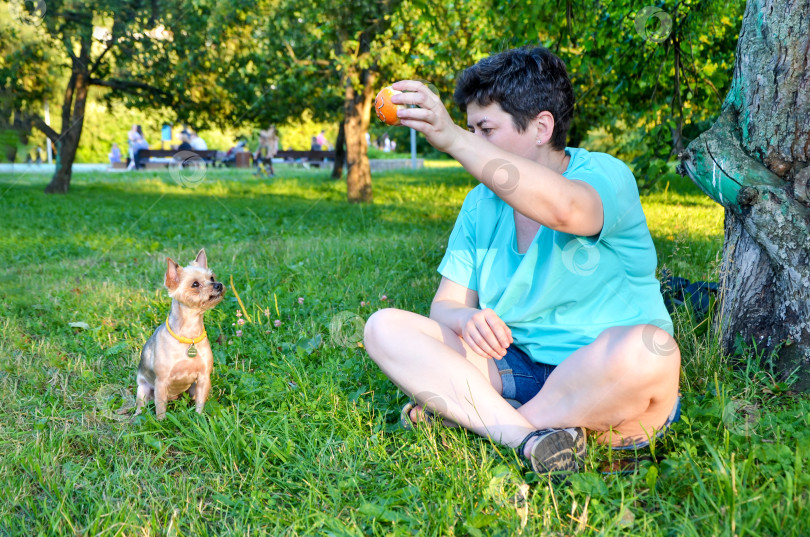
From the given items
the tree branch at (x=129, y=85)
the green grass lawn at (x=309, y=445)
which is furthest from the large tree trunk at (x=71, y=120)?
the green grass lawn at (x=309, y=445)

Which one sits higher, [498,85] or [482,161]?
[498,85]

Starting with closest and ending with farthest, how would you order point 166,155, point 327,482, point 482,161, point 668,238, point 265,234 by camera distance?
point 482,161 < point 327,482 < point 668,238 < point 265,234 < point 166,155

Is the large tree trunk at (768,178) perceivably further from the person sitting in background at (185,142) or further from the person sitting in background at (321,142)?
the person sitting in background at (321,142)

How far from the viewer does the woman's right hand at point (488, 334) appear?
237 centimetres

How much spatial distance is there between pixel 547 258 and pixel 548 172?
27.1 inches

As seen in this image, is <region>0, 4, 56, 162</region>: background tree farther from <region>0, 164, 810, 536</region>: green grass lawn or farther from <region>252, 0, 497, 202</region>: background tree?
<region>0, 164, 810, 536</region>: green grass lawn

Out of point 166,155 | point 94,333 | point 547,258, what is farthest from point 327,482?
point 166,155

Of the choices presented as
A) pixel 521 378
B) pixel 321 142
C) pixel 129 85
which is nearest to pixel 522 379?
pixel 521 378

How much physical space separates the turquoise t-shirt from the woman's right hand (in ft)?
0.98

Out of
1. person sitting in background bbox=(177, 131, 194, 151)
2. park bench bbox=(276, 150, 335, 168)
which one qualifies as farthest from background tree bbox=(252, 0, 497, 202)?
park bench bbox=(276, 150, 335, 168)

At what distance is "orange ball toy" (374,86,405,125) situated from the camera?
1.97 m

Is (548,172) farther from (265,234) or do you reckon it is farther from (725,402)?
(265,234)

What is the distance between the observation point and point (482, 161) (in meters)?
1.94

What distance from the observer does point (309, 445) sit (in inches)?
105
